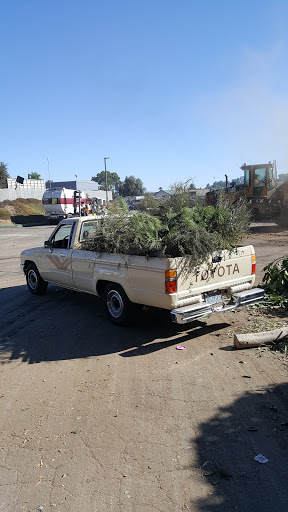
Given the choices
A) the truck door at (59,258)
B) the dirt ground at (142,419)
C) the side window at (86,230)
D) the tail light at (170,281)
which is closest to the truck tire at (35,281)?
the truck door at (59,258)

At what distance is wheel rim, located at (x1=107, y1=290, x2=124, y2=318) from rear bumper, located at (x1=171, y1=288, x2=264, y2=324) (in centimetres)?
124

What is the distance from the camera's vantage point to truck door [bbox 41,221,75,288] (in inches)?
289

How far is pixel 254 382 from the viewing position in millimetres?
4215

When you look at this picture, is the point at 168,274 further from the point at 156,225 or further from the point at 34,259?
the point at 34,259

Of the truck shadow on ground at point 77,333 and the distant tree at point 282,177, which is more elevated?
the distant tree at point 282,177

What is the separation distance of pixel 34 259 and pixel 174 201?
348 centimetres

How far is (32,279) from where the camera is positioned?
29.3 feet

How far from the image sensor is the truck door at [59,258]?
7332 millimetres

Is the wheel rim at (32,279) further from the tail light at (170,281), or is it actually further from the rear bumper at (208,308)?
the rear bumper at (208,308)

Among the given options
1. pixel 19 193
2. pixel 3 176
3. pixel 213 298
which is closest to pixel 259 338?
pixel 213 298

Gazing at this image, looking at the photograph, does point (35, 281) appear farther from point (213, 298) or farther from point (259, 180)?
point (259, 180)

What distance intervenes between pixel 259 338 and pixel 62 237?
437 cm

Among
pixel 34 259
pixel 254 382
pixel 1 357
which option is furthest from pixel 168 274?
pixel 34 259

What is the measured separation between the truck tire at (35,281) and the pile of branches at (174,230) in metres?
2.22
